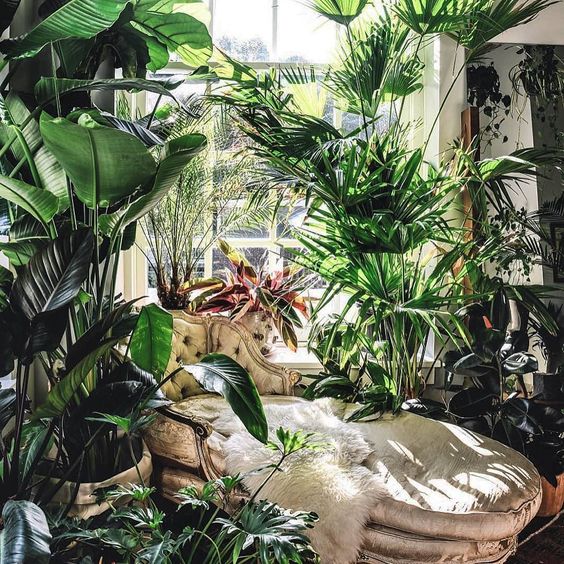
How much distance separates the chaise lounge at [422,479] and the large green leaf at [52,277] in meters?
0.94


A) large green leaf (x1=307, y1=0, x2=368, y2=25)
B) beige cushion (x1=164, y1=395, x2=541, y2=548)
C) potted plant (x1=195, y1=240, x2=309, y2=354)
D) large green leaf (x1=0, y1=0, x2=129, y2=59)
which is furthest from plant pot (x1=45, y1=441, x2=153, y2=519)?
large green leaf (x1=307, y1=0, x2=368, y2=25)

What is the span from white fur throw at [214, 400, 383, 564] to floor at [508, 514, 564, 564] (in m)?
0.83

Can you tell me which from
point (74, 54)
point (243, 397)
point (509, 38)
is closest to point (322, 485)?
point (243, 397)

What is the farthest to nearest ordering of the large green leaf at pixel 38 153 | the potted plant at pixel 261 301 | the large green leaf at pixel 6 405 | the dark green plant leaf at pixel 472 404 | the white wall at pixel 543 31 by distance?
the white wall at pixel 543 31
the potted plant at pixel 261 301
the dark green plant leaf at pixel 472 404
the large green leaf at pixel 38 153
the large green leaf at pixel 6 405

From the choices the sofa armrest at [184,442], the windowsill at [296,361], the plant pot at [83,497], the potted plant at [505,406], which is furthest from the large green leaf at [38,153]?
the windowsill at [296,361]

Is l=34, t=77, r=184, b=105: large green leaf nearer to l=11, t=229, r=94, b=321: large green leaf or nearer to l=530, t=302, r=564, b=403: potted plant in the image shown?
l=11, t=229, r=94, b=321: large green leaf

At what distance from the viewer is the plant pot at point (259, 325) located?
10.7 ft

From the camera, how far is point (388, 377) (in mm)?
2807

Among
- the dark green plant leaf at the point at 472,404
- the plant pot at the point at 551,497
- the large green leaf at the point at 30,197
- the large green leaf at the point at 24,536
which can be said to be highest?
the large green leaf at the point at 30,197

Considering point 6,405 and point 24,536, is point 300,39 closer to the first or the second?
point 6,405

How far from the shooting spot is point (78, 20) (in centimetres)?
169

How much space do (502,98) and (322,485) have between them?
7.54 ft

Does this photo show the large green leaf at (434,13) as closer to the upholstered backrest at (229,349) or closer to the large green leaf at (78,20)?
the large green leaf at (78,20)

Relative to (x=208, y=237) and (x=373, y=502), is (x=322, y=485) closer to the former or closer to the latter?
(x=373, y=502)
